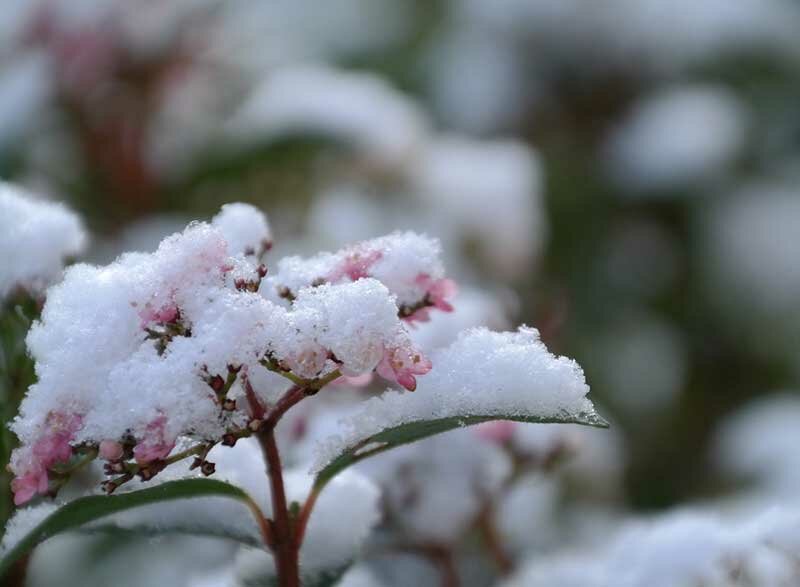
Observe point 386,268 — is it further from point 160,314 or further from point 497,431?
point 497,431

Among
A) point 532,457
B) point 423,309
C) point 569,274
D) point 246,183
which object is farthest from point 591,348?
point 423,309

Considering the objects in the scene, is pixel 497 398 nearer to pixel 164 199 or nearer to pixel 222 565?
pixel 222 565

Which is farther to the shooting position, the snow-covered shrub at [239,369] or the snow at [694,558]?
the snow at [694,558]

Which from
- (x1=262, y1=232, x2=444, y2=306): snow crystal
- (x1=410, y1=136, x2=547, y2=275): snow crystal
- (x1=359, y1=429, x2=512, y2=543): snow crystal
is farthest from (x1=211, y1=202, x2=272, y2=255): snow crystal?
(x1=410, y1=136, x2=547, y2=275): snow crystal

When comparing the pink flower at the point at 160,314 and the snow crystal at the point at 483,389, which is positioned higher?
the pink flower at the point at 160,314

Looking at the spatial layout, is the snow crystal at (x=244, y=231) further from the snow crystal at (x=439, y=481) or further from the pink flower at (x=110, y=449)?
the snow crystal at (x=439, y=481)

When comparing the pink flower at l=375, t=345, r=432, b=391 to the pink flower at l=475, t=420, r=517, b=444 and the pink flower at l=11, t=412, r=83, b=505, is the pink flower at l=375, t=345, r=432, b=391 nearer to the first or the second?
the pink flower at l=11, t=412, r=83, b=505

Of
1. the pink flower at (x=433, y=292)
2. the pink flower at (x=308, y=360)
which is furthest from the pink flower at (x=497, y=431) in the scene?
the pink flower at (x=308, y=360)
